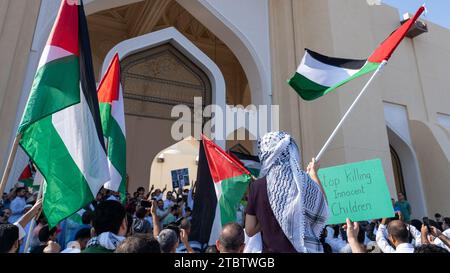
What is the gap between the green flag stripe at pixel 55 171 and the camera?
6.50ft

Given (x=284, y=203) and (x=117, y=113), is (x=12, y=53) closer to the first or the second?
(x=117, y=113)

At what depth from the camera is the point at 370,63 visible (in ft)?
10.7

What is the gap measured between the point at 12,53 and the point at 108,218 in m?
4.47

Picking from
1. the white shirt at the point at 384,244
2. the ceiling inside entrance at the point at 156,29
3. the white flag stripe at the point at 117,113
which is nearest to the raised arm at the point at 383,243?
the white shirt at the point at 384,244

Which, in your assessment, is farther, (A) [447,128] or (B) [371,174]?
(A) [447,128]

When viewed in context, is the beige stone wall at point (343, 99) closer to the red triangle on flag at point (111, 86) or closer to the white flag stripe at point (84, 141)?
the red triangle on flag at point (111, 86)

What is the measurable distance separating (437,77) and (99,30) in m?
10.3

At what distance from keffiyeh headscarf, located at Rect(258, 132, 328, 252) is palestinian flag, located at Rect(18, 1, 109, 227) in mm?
1100

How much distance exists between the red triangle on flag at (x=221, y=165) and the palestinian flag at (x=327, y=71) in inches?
42.5

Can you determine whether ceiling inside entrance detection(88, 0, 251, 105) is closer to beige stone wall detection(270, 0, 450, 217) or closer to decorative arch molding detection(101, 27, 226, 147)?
decorative arch molding detection(101, 27, 226, 147)

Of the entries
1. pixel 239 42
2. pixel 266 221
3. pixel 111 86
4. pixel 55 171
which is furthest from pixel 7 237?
pixel 239 42

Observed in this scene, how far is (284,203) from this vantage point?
5.22 ft

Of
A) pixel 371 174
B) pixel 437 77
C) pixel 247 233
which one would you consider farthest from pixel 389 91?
pixel 247 233

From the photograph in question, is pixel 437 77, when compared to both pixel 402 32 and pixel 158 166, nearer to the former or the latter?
pixel 402 32
